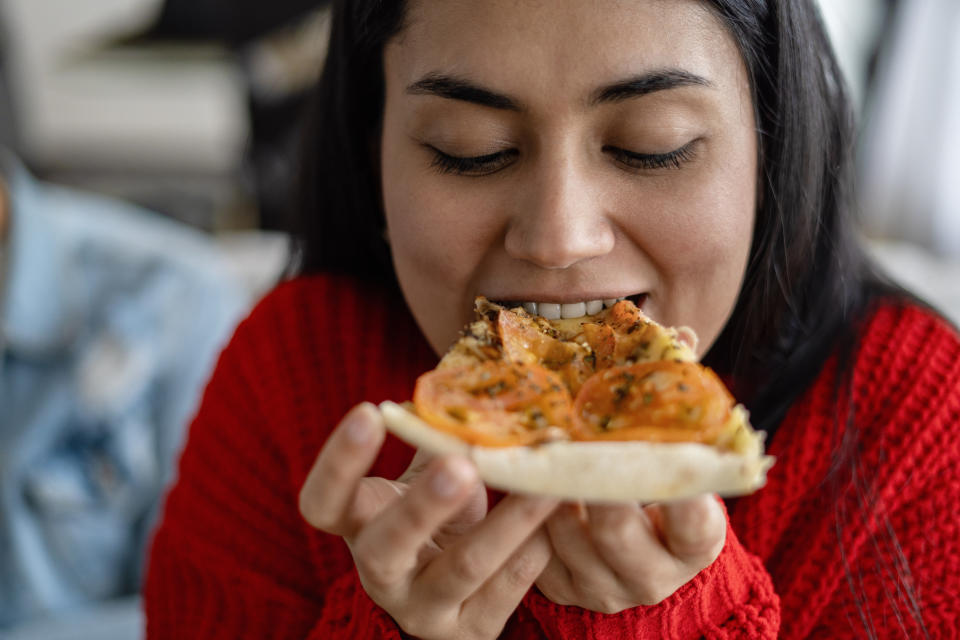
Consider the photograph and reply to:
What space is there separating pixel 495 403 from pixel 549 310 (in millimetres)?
244

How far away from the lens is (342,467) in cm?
71

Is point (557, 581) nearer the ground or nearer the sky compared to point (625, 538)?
nearer the ground

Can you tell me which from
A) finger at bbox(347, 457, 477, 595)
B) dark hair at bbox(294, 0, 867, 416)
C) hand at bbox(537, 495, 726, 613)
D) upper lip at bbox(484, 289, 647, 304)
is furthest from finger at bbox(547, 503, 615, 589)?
dark hair at bbox(294, 0, 867, 416)

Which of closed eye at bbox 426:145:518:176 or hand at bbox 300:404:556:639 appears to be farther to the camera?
closed eye at bbox 426:145:518:176

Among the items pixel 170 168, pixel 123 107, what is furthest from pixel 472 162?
pixel 123 107

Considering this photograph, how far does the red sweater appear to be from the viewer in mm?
959

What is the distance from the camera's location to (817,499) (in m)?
1.17

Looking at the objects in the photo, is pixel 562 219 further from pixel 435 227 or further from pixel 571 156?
pixel 435 227

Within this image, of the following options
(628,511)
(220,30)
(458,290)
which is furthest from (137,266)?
(220,30)

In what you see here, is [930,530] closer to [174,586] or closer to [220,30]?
[174,586]

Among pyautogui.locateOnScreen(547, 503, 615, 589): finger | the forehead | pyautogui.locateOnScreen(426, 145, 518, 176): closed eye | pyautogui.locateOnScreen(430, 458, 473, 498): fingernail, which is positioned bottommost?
pyautogui.locateOnScreen(547, 503, 615, 589): finger

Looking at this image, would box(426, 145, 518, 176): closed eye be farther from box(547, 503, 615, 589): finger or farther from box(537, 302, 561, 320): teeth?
box(547, 503, 615, 589): finger

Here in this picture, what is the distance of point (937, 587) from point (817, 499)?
18 cm

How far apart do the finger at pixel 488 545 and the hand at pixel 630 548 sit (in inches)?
1.7
